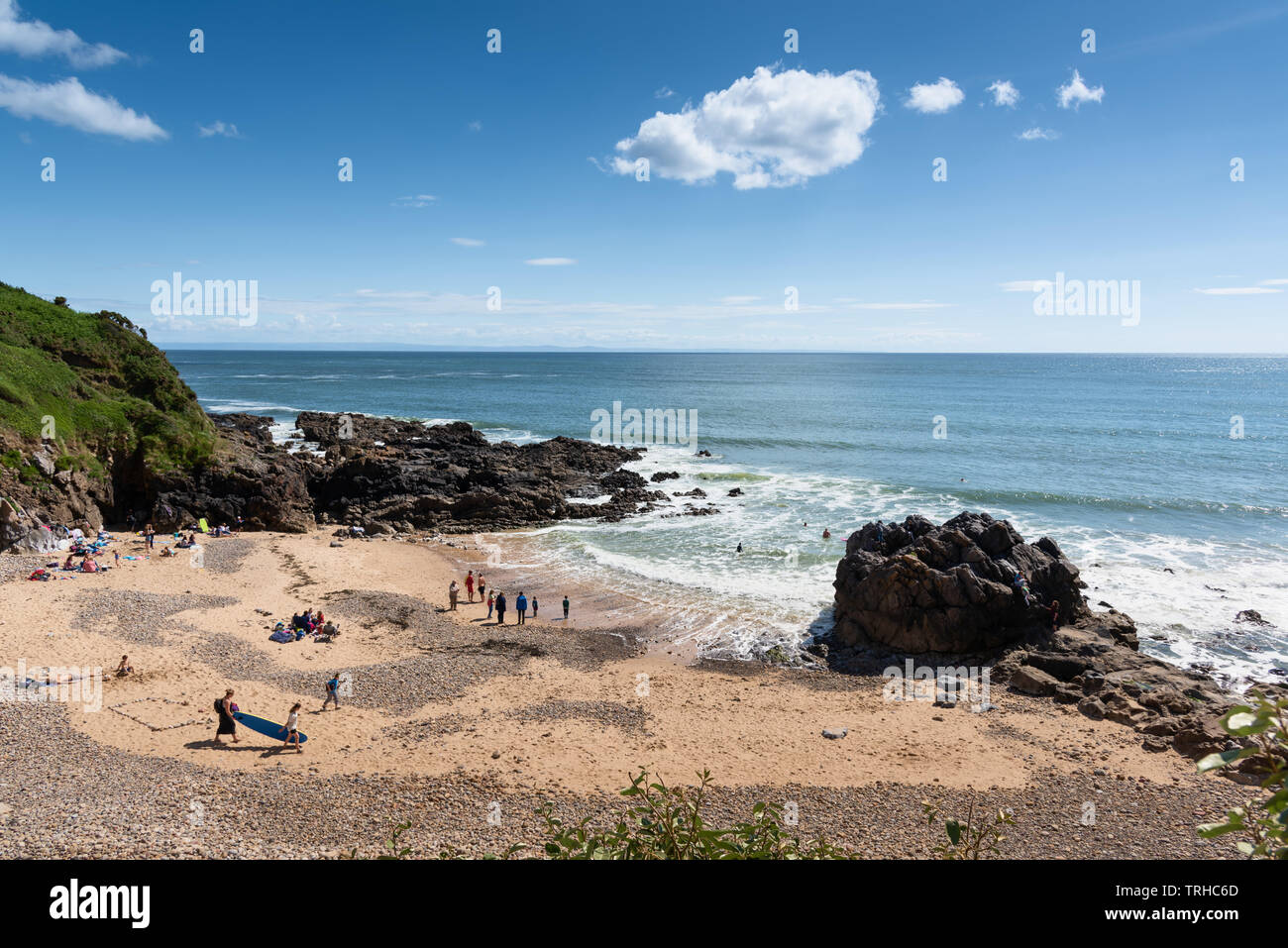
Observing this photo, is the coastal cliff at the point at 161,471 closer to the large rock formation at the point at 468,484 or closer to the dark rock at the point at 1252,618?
the large rock formation at the point at 468,484

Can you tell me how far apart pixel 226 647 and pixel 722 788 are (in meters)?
15.4

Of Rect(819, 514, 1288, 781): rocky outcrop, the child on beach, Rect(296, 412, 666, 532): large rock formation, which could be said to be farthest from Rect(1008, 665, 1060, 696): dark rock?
Rect(296, 412, 666, 532): large rock formation

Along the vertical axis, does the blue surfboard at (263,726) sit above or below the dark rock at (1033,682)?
above

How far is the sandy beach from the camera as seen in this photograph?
12992 millimetres

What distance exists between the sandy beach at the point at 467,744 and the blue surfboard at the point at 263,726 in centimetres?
23

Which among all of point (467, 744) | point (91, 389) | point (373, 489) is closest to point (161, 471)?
point (91, 389)

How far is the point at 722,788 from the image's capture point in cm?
1494

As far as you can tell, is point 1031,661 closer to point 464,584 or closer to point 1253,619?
point 1253,619

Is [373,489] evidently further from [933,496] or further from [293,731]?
[933,496]

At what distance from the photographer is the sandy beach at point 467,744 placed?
13.0 m

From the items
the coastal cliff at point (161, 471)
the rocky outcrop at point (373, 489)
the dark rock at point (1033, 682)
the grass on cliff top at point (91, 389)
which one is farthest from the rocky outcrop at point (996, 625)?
the grass on cliff top at point (91, 389)

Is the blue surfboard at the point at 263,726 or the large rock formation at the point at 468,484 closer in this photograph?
the blue surfboard at the point at 263,726
